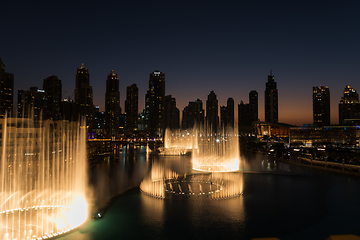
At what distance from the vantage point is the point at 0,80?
114 meters

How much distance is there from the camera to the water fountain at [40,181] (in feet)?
49.2

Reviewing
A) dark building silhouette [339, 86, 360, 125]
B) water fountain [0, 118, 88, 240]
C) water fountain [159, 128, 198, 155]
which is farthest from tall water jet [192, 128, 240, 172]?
dark building silhouette [339, 86, 360, 125]

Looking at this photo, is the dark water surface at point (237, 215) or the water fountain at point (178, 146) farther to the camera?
the water fountain at point (178, 146)

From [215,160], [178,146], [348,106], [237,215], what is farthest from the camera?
[348,106]

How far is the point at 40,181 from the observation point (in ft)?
103

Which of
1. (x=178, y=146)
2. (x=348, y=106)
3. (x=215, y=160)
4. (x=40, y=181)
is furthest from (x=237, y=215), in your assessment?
(x=348, y=106)

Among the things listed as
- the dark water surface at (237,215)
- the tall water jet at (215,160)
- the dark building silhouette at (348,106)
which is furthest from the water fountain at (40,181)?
the dark building silhouette at (348,106)

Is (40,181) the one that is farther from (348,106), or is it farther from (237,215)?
(348,106)

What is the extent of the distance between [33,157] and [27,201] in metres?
18.4

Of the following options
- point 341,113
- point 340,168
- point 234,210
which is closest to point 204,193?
point 234,210

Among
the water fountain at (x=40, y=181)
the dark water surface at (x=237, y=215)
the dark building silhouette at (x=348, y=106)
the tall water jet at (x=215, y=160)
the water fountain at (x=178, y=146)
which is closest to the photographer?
the dark water surface at (x=237, y=215)

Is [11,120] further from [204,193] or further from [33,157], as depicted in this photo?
[204,193]

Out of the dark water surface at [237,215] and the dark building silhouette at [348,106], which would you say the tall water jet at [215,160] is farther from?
the dark building silhouette at [348,106]

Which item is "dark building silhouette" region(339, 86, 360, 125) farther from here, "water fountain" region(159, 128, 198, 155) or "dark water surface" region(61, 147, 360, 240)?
"dark water surface" region(61, 147, 360, 240)
